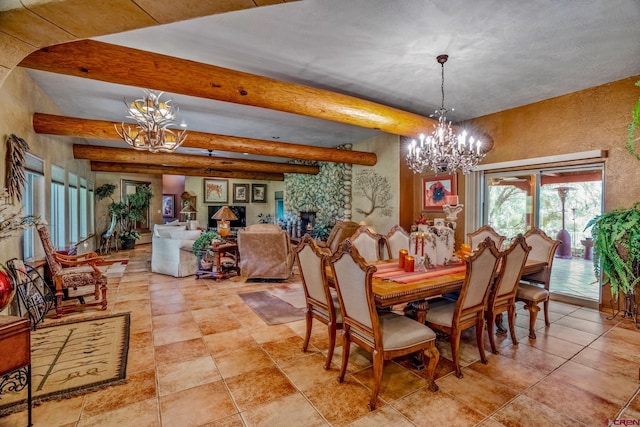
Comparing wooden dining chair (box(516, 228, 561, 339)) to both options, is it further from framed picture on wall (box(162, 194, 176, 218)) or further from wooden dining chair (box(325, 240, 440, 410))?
framed picture on wall (box(162, 194, 176, 218))

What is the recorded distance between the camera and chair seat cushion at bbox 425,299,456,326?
2271 mm

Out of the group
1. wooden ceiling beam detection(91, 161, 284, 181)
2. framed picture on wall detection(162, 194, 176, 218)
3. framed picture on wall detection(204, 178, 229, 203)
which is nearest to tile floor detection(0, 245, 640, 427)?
wooden ceiling beam detection(91, 161, 284, 181)

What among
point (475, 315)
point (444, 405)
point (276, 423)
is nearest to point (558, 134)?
point (475, 315)

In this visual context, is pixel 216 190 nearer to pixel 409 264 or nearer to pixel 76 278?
pixel 76 278

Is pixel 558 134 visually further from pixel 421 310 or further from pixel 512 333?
pixel 421 310

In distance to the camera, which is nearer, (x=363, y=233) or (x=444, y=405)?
(x=444, y=405)

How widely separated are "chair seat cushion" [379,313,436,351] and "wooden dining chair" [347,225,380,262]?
1308 mm

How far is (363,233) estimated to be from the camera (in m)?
3.51

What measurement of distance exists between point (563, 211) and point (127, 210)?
1074 cm

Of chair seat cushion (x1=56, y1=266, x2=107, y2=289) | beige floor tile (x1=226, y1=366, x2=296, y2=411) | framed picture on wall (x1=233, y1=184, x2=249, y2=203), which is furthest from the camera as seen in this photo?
framed picture on wall (x1=233, y1=184, x2=249, y2=203)

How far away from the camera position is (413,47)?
2.74 meters

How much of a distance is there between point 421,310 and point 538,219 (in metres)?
3.31

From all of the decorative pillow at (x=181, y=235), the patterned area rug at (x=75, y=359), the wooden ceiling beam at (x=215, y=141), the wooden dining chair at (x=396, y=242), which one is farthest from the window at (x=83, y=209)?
the wooden dining chair at (x=396, y=242)

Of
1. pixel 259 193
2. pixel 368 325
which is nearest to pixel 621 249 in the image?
pixel 368 325
